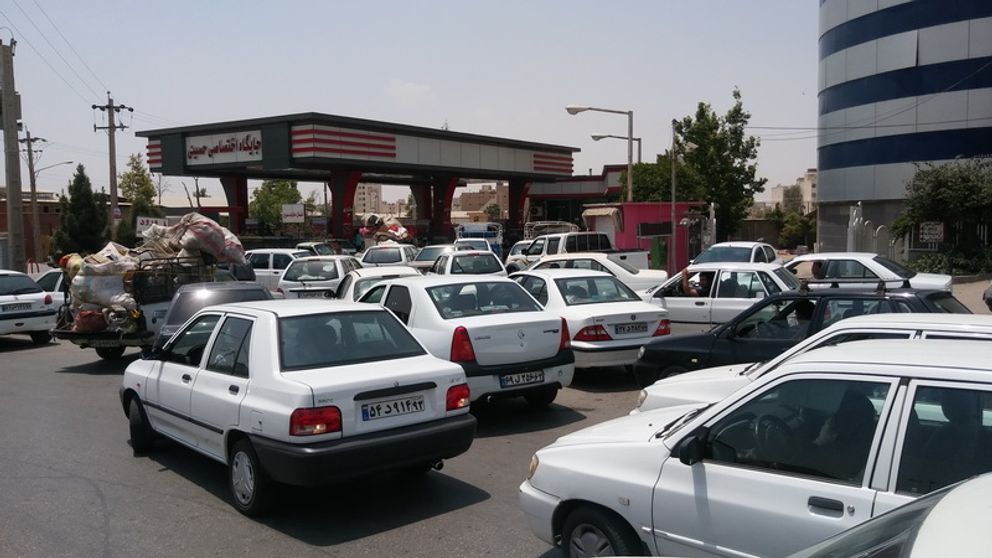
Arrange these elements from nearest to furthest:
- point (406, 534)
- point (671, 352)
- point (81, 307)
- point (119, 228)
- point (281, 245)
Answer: point (406, 534) → point (671, 352) → point (81, 307) → point (281, 245) → point (119, 228)

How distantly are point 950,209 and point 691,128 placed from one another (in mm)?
18109

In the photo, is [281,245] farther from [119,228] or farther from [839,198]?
[839,198]

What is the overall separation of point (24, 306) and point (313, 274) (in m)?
6.28

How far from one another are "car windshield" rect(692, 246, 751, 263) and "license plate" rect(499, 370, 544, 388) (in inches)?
504

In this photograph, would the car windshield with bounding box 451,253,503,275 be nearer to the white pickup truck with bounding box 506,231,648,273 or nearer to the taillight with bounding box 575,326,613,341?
the white pickup truck with bounding box 506,231,648,273

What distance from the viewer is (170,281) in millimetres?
14070

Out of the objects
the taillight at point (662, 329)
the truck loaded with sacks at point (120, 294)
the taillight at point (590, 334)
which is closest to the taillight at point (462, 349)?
the taillight at point (590, 334)

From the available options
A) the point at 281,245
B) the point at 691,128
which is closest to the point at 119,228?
the point at 281,245

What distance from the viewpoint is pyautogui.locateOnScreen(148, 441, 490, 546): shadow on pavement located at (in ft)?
19.3

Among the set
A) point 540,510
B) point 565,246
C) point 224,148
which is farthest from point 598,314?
point 224,148

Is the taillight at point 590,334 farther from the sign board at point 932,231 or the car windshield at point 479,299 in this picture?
the sign board at point 932,231

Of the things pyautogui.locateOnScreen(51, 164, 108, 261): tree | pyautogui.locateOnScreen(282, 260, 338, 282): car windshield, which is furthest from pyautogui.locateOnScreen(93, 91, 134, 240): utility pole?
pyautogui.locateOnScreen(282, 260, 338, 282): car windshield

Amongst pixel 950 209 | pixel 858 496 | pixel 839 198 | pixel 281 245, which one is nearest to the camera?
pixel 858 496

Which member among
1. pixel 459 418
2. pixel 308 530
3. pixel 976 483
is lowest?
pixel 308 530
